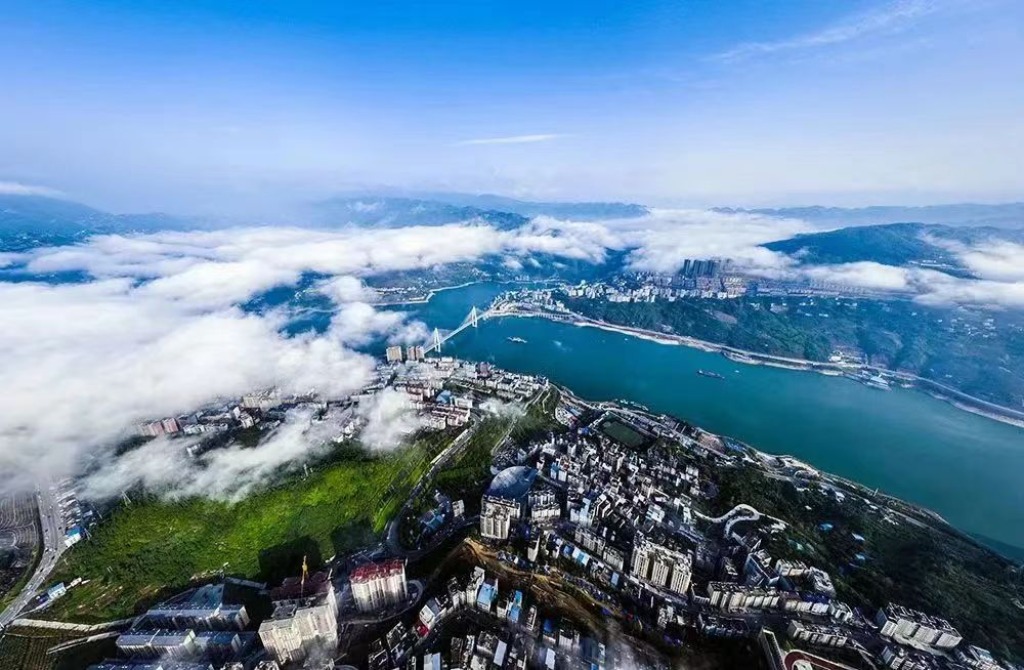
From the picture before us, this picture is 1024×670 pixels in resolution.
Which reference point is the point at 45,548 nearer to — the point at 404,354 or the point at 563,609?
the point at 563,609

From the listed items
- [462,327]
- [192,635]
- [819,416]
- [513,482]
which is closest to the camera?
[192,635]

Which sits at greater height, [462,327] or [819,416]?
[462,327]

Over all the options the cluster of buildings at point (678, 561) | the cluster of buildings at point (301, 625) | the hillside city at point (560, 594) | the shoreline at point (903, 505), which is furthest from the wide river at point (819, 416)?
the cluster of buildings at point (301, 625)

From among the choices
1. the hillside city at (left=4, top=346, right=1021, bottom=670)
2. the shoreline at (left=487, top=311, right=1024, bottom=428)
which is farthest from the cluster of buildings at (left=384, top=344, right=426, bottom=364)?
the shoreline at (left=487, top=311, right=1024, bottom=428)

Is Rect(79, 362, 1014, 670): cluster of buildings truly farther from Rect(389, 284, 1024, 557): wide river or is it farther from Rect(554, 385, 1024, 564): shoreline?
Rect(389, 284, 1024, 557): wide river

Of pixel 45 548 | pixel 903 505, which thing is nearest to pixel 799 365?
pixel 903 505

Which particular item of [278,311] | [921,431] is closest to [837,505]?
[921,431]

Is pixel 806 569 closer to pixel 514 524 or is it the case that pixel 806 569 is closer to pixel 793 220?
pixel 514 524
